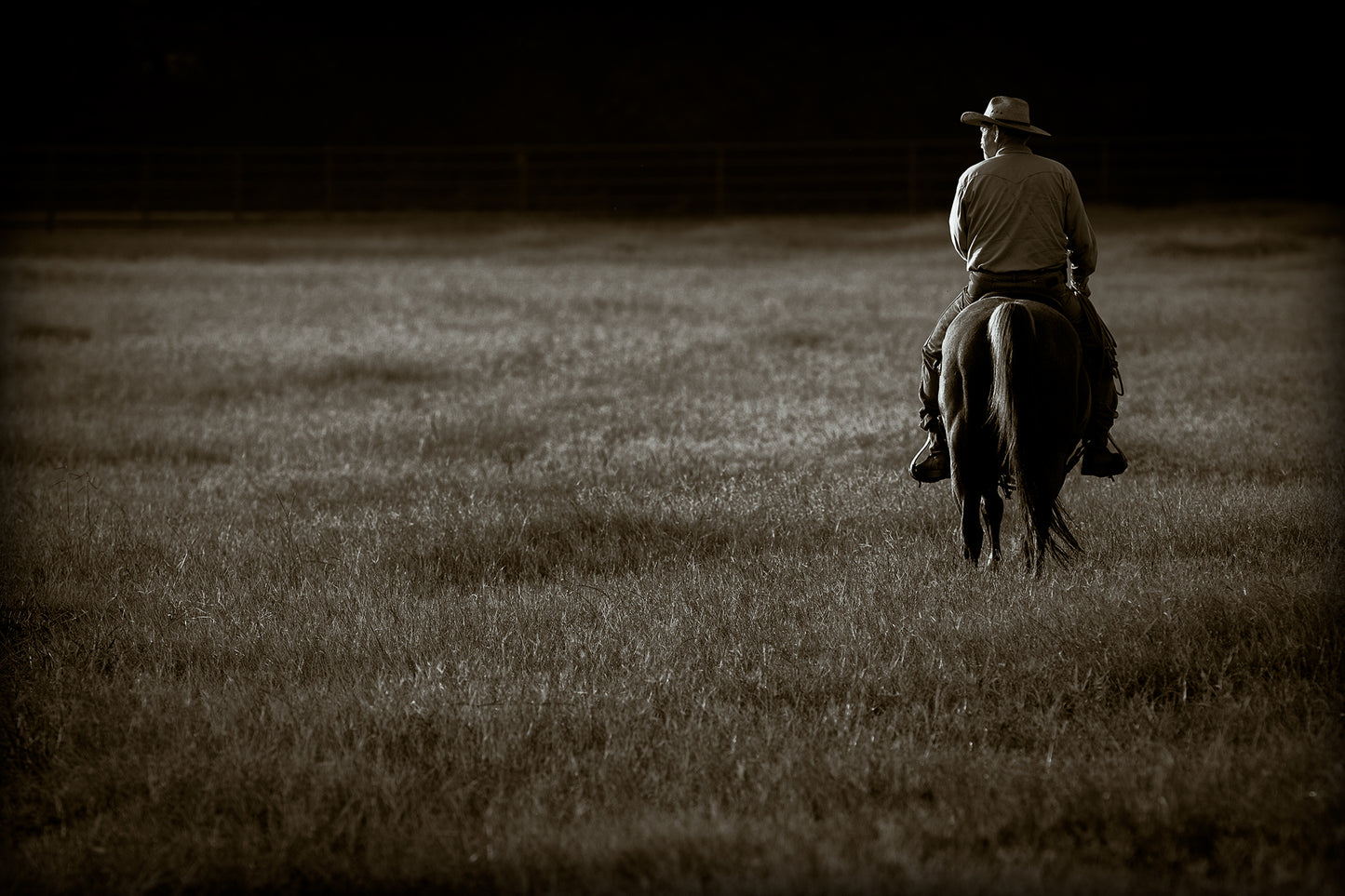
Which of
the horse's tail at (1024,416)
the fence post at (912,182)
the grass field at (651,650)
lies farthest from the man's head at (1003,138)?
the fence post at (912,182)

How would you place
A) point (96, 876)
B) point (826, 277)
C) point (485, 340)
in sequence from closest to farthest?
point (96, 876)
point (485, 340)
point (826, 277)

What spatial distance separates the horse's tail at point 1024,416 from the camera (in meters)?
5.29

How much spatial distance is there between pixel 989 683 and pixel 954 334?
1936 mm

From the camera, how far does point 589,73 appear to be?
44.1 meters

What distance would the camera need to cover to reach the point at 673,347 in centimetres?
1402

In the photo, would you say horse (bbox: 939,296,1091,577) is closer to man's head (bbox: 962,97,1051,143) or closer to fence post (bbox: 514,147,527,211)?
man's head (bbox: 962,97,1051,143)

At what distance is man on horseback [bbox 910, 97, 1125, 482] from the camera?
5.70 meters

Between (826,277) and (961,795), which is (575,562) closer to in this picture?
(961,795)

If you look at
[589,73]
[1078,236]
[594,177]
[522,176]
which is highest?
[589,73]

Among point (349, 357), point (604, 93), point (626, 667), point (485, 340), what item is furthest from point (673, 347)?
point (604, 93)

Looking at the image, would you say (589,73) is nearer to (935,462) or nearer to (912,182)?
(912,182)

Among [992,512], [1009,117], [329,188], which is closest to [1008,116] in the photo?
[1009,117]

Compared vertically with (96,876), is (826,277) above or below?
above

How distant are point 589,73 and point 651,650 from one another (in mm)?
42103
